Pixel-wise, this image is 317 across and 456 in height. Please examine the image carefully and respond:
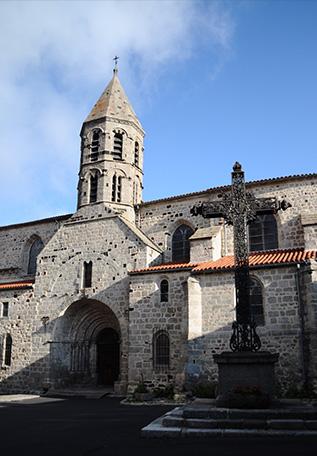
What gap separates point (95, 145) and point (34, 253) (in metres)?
7.63

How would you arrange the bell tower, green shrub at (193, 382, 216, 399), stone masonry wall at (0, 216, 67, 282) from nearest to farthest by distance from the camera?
green shrub at (193, 382, 216, 399), the bell tower, stone masonry wall at (0, 216, 67, 282)

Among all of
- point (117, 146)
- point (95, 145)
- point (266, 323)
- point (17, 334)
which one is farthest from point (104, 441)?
point (95, 145)

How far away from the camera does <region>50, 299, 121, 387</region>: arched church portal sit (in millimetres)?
20281

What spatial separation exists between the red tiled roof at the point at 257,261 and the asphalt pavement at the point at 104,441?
625 centimetres

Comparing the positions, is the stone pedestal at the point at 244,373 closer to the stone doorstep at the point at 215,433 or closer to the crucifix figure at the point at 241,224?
the crucifix figure at the point at 241,224

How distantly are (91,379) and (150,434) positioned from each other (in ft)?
45.7

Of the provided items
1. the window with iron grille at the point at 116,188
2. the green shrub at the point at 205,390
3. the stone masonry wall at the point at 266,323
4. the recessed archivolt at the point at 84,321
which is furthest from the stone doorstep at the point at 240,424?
the window with iron grille at the point at 116,188

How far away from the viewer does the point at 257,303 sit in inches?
614

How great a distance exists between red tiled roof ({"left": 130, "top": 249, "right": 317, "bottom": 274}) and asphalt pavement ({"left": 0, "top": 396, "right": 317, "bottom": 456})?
6.25m

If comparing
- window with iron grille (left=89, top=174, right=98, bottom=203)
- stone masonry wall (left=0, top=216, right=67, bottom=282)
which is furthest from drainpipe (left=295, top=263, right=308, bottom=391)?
stone masonry wall (left=0, top=216, right=67, bottom=282)

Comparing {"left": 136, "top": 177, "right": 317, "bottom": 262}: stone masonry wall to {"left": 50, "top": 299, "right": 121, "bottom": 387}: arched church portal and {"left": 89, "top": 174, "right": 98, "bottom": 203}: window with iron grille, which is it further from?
{"left": 50, "top": 299, "right": 121, "bottom": 387}: arched church portal

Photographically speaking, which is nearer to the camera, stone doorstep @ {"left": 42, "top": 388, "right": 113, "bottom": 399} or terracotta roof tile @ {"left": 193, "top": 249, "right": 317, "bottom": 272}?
terracotta roof tile @ {"left": 193, "top": 249, "right": 317, "bottom": 272}

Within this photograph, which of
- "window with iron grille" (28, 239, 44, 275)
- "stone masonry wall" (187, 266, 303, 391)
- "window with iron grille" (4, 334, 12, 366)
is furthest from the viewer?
"window with iron grille" (28, 239, 44, 275)

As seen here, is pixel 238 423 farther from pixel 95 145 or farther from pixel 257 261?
pixel 95 145
